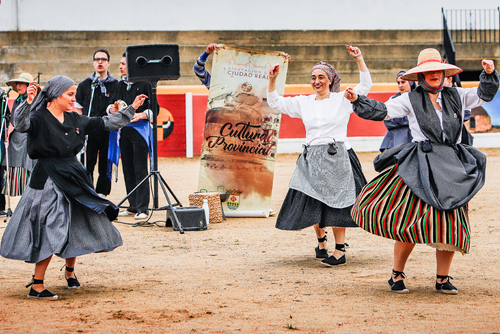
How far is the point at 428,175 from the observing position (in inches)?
172

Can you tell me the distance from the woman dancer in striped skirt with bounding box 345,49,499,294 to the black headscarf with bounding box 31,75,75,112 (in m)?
1.89

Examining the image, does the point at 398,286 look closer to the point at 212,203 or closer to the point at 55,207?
the point at 55,207

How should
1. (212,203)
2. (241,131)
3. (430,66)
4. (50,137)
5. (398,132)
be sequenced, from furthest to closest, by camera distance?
(241,131) → (212,203) → (398,132) → (50,137) → (430,66)

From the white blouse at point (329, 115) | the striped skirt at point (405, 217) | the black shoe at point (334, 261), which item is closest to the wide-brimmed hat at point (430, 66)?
the striped skirt at point (405, 217)

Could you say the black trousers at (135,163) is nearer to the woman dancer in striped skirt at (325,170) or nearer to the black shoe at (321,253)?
the black shoe at (321,253)

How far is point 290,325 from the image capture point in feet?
12.8

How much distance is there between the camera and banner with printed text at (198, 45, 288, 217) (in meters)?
8.14

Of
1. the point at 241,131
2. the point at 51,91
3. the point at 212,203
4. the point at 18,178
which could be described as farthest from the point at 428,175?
the point at 18,178
